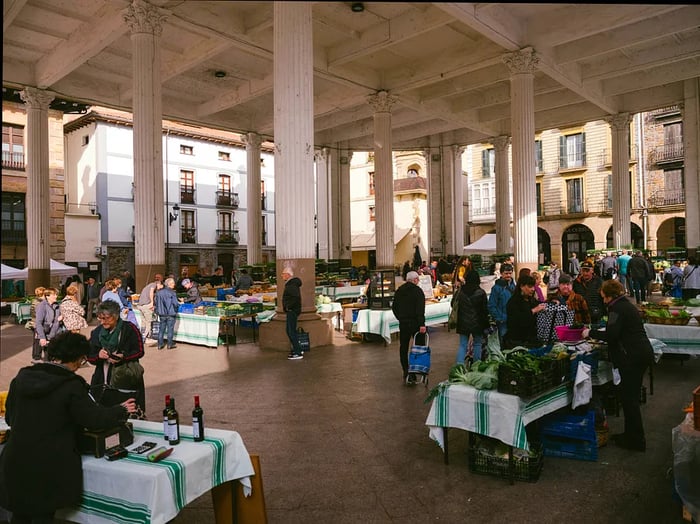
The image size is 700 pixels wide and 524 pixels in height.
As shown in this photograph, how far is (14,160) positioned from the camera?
26.3 metres

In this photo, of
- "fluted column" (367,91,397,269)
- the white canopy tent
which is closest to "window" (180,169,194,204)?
the white canopy tent

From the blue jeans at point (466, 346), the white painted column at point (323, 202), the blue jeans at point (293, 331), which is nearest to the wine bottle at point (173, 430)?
the blue jeans at point (466, 346)

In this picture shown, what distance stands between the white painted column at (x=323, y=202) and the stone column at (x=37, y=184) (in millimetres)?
13667

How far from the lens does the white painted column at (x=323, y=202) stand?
28.3 m

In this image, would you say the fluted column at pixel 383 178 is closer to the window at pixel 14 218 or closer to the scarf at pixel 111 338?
the scarf at pixel 111 338

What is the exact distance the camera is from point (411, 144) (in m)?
30.1

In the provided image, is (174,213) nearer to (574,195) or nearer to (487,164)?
(487,164)

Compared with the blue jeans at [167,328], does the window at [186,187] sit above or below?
above

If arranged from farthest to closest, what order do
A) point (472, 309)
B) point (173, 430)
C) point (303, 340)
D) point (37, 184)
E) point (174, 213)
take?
point (174, 213), point (37, 184), point (303, 340), point (472, 309), point (173, 430)

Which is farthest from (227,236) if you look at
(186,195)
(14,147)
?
(14,147)

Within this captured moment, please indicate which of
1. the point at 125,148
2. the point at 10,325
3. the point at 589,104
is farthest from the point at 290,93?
the point at 125,148

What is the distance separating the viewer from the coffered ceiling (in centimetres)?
1386

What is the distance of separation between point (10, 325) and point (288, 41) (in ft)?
44.6

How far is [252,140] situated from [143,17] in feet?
38.4
